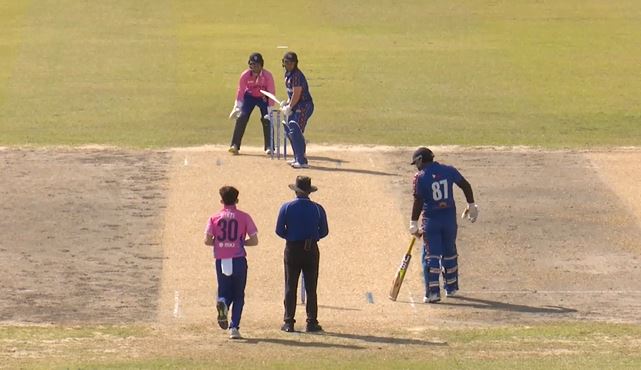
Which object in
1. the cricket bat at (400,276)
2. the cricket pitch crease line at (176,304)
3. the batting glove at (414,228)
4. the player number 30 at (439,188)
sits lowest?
the cricket pitch crease line at (176,304)

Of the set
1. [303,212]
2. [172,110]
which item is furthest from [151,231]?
[172,110]

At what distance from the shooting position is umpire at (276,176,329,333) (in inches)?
731

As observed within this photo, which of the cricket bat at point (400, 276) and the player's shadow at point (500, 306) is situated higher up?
the cricket bat at point (400, 276)

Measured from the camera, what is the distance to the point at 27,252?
23.1 metres

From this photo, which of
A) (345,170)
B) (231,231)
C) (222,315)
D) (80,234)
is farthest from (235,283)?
(345,170)

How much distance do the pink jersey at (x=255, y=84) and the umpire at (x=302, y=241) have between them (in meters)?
10.6

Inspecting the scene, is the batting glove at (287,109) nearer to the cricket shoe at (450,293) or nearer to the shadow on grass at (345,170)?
the shadow on grass at (345,170)

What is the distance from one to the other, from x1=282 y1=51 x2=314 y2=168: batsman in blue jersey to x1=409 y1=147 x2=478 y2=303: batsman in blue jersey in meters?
7.52

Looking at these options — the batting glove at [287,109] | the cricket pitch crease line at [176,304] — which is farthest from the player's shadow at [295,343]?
the batting glove at [287,109]

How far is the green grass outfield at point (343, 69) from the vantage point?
32.7 metres

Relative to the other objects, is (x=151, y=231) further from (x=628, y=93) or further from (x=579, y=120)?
(x=628, y=93)

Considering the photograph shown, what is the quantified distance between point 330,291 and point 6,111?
1534cm

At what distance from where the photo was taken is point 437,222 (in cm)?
2070

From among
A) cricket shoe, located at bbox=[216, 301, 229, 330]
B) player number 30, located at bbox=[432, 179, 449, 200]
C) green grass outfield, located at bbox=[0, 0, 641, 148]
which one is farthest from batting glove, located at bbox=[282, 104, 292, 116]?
cricket shoe, located at bbox=[216, 301, 229, 330]
